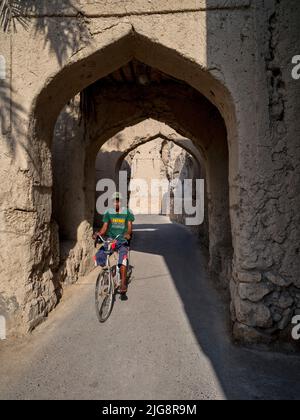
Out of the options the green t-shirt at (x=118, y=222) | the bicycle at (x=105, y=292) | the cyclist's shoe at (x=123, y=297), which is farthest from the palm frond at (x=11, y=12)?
the cyclist's shoe at (x=123, y=297)

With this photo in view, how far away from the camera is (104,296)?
4.11 metres

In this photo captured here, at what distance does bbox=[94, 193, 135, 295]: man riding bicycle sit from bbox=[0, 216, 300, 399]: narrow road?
1.85 feet

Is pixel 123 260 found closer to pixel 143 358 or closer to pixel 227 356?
pixel 143 358

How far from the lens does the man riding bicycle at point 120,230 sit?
441 cm

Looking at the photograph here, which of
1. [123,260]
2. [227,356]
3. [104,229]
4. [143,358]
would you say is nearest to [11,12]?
[104,229]

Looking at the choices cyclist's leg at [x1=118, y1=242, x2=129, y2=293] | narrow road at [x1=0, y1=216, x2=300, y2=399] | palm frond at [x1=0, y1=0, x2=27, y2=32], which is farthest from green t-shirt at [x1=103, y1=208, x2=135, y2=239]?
palm frond at [x1=0, y1=0, x2=27, y2=32]

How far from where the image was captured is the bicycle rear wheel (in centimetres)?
385

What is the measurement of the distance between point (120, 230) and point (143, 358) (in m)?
2.05

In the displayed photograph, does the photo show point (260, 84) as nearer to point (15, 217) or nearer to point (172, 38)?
point (172, 38)

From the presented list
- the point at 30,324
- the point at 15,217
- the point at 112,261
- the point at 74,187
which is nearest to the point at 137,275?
the point at 112,261

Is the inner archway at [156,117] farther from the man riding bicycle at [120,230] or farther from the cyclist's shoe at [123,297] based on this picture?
the cyclist's shoe at [123,297]

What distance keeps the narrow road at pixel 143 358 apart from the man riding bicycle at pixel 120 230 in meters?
0.56

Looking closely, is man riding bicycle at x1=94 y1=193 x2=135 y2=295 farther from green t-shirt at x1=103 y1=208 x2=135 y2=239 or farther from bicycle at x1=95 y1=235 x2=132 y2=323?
bicycle at x1=95 y1=235 x2=132 y2=323
